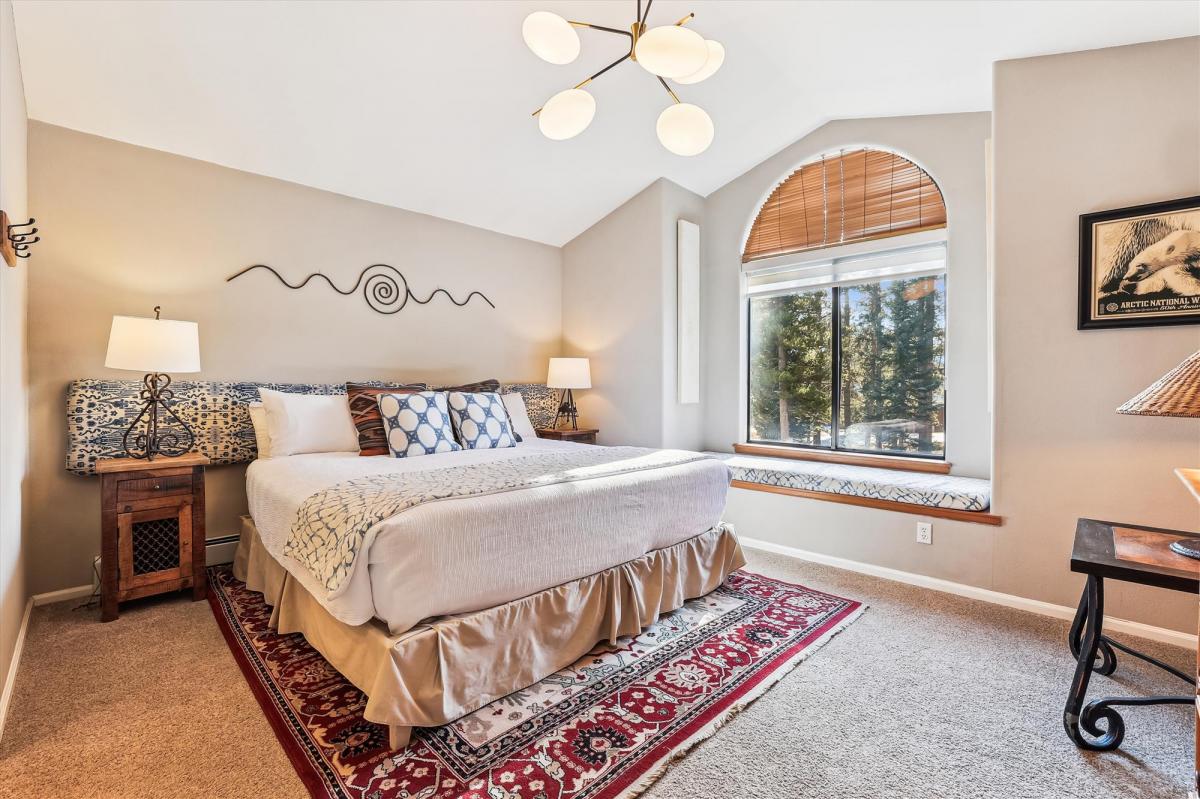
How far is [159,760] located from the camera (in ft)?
5.19

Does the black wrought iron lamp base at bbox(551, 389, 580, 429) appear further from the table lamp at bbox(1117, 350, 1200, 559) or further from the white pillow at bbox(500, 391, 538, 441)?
the table lamp at bbox(1117, 350, 1200, 559)

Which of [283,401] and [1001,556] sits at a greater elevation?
[283,401]

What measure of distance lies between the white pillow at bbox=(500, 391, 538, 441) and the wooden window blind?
2.13 metres

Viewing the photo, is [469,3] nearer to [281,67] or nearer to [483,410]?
[281,67]

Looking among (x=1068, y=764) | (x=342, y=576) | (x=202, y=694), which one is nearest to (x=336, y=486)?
(x=342, y=576)

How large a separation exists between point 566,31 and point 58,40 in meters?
2.17

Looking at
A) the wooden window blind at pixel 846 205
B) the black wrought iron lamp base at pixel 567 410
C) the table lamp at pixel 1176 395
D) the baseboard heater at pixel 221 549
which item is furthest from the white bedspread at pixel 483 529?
the wooden window blind at pixel 846 205

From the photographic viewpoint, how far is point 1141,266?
7.75 ft

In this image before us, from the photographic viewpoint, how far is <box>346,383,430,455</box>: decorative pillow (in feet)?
9.82

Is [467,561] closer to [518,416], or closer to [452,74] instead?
[518,416]

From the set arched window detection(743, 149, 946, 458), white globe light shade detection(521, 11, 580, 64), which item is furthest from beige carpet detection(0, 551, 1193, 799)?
white globe light shade detection(521, 11, 580, 64)

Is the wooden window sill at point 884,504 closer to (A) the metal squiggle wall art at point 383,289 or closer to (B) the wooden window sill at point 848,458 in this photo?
(B) the wooden window sill at point 848,458

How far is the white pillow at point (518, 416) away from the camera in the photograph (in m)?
3.84

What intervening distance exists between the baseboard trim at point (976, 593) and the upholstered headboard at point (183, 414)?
121 inches
